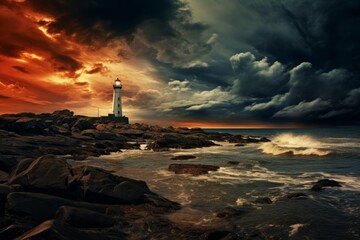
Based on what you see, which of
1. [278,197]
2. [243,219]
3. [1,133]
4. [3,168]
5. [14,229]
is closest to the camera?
[14,229]

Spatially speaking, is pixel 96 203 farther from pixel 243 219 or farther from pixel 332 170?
pixel 332 170

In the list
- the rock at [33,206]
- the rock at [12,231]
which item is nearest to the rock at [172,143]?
the rock at [33,206]

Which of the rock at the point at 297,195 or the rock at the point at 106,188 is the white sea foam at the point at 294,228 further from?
the rock at the point at 106,188

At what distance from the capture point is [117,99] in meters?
93.1

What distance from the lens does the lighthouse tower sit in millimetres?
90625

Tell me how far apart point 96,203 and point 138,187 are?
2.02 meters

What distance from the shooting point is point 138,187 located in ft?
42.2

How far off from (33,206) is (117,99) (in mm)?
85813

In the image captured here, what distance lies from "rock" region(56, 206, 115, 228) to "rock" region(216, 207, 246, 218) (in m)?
4.30

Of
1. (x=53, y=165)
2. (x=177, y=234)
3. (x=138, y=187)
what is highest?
(x=53, y=165)

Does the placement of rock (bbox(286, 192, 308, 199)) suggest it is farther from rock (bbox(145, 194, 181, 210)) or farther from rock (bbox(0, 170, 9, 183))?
rock (bbox(0, 170, 9, 183))

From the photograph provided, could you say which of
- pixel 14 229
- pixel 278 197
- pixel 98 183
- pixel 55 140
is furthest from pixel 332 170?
pixel 55 140

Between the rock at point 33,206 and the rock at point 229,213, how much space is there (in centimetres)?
586

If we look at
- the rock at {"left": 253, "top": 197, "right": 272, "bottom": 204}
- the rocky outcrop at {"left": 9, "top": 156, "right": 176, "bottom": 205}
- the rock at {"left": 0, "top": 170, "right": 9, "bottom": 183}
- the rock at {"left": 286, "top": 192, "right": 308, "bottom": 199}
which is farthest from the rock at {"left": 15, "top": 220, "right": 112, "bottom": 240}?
the rock at {"left": 286, "top": 192, "right": 308, "bottom": 199}
